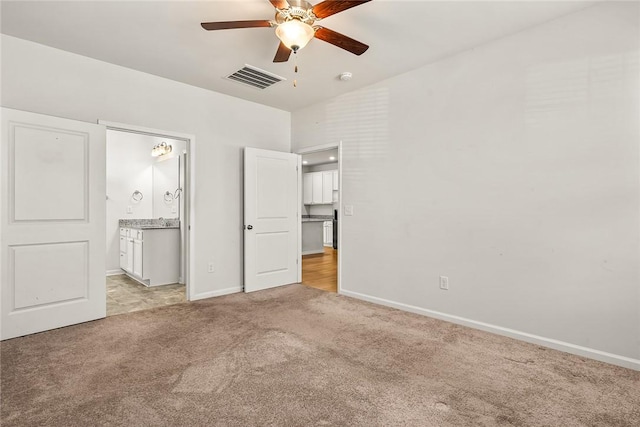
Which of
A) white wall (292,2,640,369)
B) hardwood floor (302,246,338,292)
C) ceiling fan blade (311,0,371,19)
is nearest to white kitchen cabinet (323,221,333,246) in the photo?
hardwood floor (302,246,338,292)

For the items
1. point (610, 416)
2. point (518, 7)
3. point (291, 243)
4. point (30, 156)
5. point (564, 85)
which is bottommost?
point (610, 416)

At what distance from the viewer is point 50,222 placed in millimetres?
3023

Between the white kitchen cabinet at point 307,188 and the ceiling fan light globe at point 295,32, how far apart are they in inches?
308

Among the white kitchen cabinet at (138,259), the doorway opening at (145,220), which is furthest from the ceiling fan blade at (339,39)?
the white kitchen cabinet at (138,259)

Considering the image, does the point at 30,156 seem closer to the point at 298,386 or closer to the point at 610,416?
the point at 298,386

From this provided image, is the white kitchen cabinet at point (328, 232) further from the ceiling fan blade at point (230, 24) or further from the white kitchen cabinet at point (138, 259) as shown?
the ceiling fan blade at point (230, 24)

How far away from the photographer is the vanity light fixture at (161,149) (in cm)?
567

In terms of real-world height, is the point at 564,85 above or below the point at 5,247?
above

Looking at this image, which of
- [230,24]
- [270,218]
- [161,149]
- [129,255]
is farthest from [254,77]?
[129,255]

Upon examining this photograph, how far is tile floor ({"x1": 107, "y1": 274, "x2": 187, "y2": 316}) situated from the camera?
3.83 metres

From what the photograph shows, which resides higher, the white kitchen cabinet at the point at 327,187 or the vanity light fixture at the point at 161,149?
the vanity light fixture at the point at 161,149

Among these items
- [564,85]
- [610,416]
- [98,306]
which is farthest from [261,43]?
[610,416]

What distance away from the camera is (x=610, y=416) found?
5.85 feet

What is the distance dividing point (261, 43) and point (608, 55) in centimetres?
279
